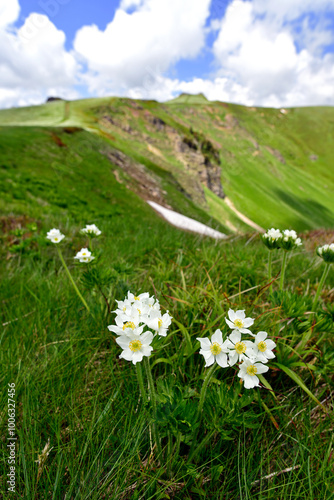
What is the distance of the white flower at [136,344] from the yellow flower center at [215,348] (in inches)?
10.0

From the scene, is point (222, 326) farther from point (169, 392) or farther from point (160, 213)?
point (160, 213)

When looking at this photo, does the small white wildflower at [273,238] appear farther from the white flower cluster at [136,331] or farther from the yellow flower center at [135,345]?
the yellow flower center at [135,345]

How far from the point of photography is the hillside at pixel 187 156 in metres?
23.6

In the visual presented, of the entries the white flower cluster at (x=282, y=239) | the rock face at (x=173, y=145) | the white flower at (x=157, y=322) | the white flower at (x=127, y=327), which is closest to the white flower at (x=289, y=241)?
the white flower cluster at (x=282, y=239)

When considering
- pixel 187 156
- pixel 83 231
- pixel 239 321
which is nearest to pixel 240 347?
pixel 239 321

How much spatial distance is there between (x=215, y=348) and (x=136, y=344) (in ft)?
1.05

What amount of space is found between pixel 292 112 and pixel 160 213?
161585mm

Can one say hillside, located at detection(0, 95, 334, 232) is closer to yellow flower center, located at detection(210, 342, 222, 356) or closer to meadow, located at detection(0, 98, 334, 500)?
meadow, located at detection(0, 98, 334, 500)

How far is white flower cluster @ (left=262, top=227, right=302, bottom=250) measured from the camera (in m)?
2.19

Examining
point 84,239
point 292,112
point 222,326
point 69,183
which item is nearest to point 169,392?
point 222,326

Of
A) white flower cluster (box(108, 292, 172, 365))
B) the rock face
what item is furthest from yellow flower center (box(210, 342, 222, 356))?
the rock face

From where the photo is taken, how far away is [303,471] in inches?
49.7

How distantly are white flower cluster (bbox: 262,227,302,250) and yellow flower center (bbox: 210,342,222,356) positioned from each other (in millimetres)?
1342

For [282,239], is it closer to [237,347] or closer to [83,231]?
[237,347]
